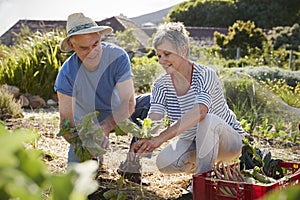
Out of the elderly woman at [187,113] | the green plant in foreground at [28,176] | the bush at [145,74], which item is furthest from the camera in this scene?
the bush at [145,74]

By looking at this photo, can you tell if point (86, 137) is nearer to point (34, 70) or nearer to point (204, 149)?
point (204, 149)

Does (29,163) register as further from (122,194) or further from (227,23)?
(227,23)

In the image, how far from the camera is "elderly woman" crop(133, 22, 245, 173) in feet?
9.39

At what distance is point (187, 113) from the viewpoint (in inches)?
115

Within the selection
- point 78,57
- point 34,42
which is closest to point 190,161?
point 78,57

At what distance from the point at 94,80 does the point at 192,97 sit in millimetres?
668

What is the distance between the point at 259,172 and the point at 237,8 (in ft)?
110

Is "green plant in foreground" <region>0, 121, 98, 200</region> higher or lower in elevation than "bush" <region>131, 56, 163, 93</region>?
higher

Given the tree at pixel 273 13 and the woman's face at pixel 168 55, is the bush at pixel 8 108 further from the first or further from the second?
the tree at pixel 273 13

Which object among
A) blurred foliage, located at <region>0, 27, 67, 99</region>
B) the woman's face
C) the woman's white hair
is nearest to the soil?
the woman's face

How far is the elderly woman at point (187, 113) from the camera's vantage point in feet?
Result: 9.39

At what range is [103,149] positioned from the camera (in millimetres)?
2656

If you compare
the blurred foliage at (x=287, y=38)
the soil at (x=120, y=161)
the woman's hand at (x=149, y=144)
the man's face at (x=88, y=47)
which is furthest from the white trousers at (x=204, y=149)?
the blurred foliage at (x=287, y=38)

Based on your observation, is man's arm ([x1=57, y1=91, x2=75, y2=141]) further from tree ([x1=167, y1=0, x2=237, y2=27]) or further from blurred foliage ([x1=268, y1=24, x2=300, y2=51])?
tree ([x1=167, y1=0, x2=237, y2=27])
